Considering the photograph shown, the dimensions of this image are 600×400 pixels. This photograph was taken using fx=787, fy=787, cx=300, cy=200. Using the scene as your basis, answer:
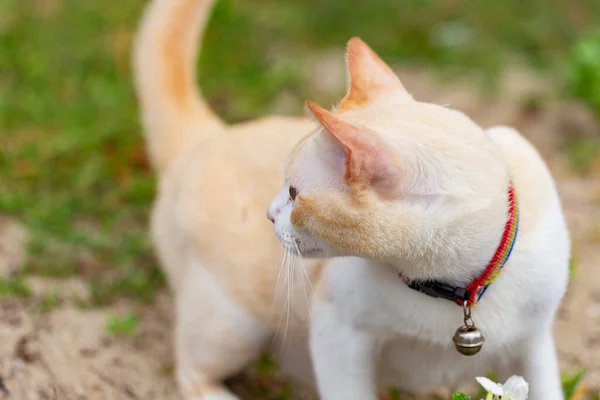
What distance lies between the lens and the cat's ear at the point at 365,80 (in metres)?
1.65

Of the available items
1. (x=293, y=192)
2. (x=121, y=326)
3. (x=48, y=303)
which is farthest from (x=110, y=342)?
(x=293, y=192)

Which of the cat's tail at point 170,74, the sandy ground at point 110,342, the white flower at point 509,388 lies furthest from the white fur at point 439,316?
the cat's tail at point 170,74

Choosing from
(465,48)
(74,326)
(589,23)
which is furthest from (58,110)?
(589,23)

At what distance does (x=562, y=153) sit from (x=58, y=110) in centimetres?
230

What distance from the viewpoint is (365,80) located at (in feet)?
5.47

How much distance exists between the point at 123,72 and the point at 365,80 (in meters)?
2.46

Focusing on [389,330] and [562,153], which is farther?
[562,153]

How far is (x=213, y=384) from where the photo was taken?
7.14 feet

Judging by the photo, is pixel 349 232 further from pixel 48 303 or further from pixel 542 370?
pixel 48 303

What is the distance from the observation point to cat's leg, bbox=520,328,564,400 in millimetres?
1778

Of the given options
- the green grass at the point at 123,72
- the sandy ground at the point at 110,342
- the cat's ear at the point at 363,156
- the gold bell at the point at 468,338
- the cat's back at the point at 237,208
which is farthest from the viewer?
the green grass at the point at 123,72

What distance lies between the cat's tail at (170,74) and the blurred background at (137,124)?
54 centimetres

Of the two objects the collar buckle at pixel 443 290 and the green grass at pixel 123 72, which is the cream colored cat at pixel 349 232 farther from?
the green grass at pixel 123 72

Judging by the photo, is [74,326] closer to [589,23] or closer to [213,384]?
[213,384]
